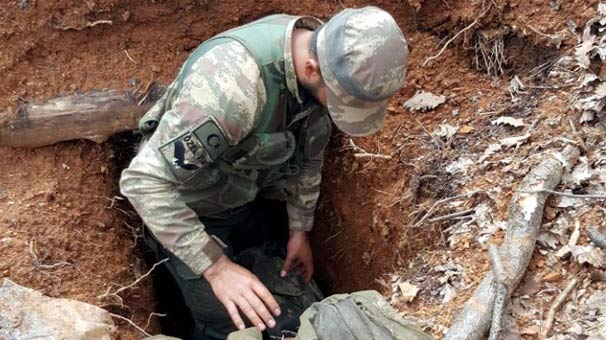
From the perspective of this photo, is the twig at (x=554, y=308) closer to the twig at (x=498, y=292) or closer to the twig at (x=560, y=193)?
the twig at (x=498, y=292)

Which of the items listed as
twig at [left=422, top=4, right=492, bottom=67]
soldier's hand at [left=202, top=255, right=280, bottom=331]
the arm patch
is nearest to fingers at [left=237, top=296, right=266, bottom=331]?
soldier's hand at [left=202, top=255, right=280, bottom=331]

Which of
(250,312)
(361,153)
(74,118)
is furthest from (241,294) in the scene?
(74,118)

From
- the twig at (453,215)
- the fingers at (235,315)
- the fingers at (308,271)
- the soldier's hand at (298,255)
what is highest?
the twig at (453,215)

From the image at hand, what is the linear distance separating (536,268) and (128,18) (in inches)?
95.4

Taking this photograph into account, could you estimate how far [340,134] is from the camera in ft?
12.8

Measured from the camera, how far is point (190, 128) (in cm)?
245

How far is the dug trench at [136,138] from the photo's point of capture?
3297 mm

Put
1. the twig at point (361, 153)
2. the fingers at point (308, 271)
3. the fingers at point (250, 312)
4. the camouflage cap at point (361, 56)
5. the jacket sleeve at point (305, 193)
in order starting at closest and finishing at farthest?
1. the camouflage cap at point (361, 56)
2. the fingers at point (250, 312)
3. the jacket sleeve at point (305, 193)
4. the twig at point (361, 153)
5. the fingers at point (308, 271)

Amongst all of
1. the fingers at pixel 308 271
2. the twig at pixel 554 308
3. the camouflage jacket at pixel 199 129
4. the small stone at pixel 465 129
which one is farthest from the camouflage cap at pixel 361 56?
the fingers at pixel 308 271

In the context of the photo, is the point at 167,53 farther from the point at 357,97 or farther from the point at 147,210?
the point at 357,97

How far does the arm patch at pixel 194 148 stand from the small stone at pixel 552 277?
1.25 meters

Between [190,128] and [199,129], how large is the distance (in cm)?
4

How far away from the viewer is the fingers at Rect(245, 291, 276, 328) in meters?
2.63

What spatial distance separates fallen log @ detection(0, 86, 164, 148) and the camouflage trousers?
1.99 ft
